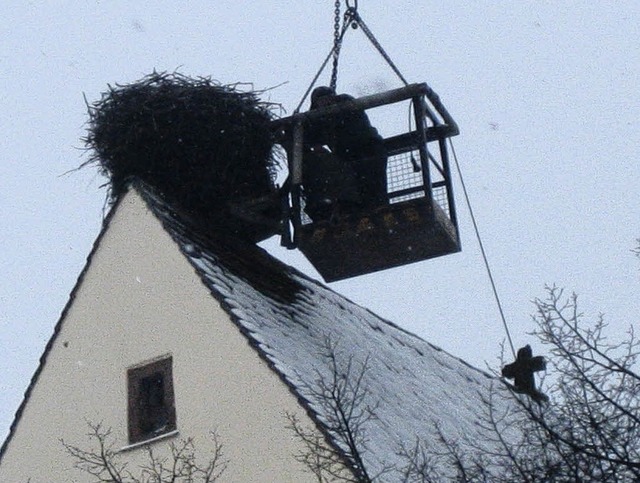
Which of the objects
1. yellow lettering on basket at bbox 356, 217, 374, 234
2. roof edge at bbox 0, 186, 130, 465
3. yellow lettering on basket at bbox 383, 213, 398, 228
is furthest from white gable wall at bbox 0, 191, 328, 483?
yellow lettering on basket at bbox 383, 213, 398, 228

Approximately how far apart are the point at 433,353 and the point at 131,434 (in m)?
6.02

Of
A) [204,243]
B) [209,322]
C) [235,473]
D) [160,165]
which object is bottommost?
[235,473]

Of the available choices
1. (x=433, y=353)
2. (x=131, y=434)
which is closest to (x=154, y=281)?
Result: (x=131, y=434)

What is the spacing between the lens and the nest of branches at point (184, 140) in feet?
60.1

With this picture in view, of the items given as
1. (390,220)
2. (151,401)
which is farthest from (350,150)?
(151,401)

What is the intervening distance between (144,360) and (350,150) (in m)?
3.00

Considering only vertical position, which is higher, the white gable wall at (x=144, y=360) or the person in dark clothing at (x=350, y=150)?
the person in dark clothing at (x=350, y=150)

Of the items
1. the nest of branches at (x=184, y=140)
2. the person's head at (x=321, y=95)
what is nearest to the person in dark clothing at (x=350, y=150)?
the person's head at (x=321, y=95)

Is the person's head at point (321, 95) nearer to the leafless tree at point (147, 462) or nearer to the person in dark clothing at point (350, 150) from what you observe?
the person in dark clothing at point (350, 150)

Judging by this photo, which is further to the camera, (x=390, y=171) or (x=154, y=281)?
(x=390, y=171)

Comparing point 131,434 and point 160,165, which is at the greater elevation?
point 160,165

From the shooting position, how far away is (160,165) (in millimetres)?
18328

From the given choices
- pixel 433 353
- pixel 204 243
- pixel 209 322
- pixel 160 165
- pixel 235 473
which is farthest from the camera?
pixel 433 353

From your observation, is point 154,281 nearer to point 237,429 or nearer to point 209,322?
point 209,322
